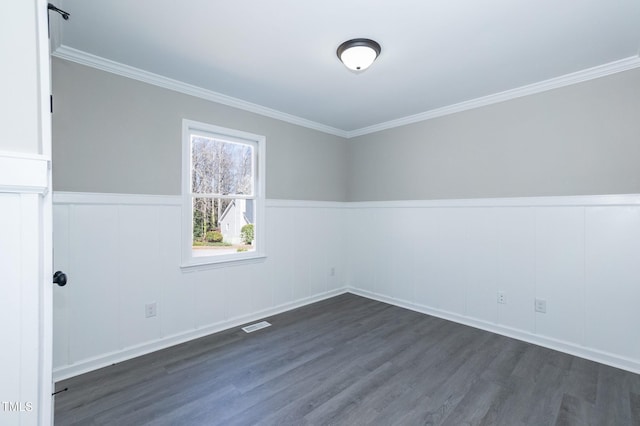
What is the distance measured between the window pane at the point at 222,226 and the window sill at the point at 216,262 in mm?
92

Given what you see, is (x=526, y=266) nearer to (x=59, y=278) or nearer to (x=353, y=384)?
(x=353, y=384)

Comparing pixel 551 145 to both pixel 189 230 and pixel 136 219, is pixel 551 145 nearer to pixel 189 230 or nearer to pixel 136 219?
pixel 189 230

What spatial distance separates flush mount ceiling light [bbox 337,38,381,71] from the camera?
7.07 feet

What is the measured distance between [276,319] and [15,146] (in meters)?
2.93

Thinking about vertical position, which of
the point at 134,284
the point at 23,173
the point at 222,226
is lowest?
the point at 134,284

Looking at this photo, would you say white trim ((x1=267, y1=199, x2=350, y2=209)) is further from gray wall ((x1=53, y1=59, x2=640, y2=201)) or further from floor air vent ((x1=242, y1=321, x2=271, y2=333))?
floor air vent ((x1=242, y1=321, x2=271, y2=333))

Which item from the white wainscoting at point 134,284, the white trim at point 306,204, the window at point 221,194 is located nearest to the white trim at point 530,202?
the white trim at point 306,204

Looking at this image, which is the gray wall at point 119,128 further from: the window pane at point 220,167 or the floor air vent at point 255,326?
the floor air vent at point 255,326

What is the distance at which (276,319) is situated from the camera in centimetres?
348

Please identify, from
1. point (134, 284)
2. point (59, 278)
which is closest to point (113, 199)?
point (134, 284)

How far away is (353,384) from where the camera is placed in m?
2.22

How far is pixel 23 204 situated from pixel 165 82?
218 centimetres

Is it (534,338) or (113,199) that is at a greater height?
(113,199)

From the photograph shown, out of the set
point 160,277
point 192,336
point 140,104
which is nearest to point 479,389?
point 192,336
